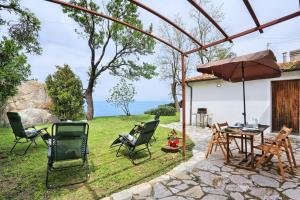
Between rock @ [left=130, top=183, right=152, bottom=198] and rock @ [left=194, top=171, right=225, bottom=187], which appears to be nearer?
rock @ [left=130, top=183, right=152, bottom=198]

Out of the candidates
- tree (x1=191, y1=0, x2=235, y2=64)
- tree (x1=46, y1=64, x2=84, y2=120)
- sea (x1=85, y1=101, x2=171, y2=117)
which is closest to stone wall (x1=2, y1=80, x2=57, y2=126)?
tree (x1=46, y1=64, x2=84, y2=120)

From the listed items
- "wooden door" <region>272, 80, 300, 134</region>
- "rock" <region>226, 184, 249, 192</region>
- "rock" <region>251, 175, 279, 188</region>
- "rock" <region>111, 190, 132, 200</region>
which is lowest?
"rock" <region>111, 190, 132, 200</region>

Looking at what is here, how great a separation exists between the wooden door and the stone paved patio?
508 cm

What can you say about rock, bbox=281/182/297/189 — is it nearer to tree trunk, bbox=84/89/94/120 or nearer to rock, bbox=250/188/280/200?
rock, bbox=250/188/280/200

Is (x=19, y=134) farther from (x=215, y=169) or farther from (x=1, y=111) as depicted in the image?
(x=1, y=111)

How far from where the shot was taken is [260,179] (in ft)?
12.4

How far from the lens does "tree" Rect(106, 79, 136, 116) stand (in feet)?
58.1

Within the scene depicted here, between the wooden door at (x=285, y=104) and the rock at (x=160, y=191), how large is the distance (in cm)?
764

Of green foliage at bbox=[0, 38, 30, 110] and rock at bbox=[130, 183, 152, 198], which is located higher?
green foliage at bbox=[0, 38, 30, 110]

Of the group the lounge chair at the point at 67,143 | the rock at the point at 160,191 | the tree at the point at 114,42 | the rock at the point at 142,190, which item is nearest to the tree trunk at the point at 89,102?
the tree at the point at 114,42

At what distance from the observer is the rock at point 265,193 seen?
10.3ft

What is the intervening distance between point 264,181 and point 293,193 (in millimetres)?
514

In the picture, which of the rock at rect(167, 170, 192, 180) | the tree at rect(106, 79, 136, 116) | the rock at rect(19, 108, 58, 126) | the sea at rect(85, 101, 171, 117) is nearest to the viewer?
the rock at rect(167, 170, 192, 180)

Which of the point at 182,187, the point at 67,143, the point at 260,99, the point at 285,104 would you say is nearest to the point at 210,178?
the point at 182,187
